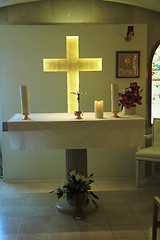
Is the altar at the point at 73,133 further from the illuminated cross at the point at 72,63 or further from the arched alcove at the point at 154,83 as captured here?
the arched alcove at the point at 154,83

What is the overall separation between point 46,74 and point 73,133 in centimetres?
164

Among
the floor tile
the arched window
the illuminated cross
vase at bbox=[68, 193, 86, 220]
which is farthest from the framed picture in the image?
the floor tile

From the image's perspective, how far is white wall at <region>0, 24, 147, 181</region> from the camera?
13.2 feet

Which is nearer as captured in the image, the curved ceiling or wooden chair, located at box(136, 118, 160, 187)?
wooden chair, located at box(136, 118, 160, 187)

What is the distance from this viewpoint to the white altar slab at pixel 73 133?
2629mm

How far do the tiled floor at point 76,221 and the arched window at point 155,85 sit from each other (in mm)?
1079

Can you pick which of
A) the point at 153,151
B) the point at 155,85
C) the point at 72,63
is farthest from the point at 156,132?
the point at 72,63

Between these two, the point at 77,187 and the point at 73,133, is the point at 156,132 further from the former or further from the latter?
the point at 73,133

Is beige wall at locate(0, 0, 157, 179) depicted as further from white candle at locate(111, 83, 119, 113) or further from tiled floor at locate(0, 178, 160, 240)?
white candle at locate(111, 83, 119, 113)

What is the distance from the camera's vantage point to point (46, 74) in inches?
161

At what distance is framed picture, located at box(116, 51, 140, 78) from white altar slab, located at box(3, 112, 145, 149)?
1.56 m

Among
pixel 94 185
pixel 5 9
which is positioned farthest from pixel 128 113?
pixel 5 9

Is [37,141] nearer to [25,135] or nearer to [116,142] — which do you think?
[25,135]

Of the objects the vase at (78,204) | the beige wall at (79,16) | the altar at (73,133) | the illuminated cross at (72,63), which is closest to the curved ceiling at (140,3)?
the beige wall at (79,16)
